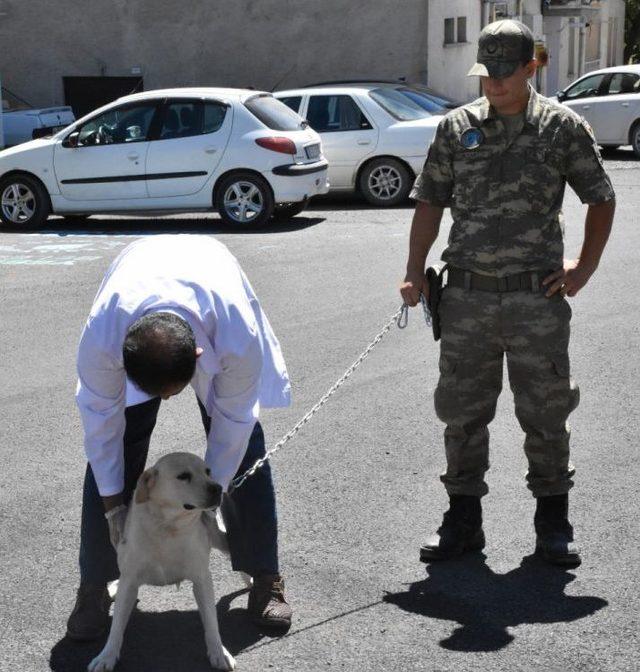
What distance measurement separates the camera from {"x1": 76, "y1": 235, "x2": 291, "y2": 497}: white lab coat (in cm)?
362

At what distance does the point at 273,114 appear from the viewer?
1487cm

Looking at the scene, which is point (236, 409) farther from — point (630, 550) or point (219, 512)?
point (630, 550)

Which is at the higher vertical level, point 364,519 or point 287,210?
point 364,519

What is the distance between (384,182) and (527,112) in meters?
12.2

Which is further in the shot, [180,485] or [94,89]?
[94,89]

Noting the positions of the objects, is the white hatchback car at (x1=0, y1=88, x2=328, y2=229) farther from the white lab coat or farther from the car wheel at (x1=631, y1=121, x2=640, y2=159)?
the white lab coat

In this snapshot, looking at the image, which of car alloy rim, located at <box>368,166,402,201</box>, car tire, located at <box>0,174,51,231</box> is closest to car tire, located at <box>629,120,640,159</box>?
car alloy rim, located at <box>368,166,402,201</box>

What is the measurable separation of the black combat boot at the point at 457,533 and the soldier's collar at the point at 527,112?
58.7 inches

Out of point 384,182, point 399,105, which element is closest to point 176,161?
point 384,182

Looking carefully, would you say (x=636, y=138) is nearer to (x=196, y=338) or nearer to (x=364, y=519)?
(x=364, y=519)

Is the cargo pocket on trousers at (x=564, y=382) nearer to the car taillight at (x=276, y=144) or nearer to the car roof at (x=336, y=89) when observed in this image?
the car taillight at (x=276, y=144)

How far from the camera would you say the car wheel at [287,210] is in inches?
609

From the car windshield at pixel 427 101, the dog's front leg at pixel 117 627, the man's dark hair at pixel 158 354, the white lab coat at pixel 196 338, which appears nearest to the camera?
the man's dark hair at pixel 158 354

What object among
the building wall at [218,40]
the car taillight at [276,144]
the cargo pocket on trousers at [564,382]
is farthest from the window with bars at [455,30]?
the cargo pocket on trousers at [564,382]
